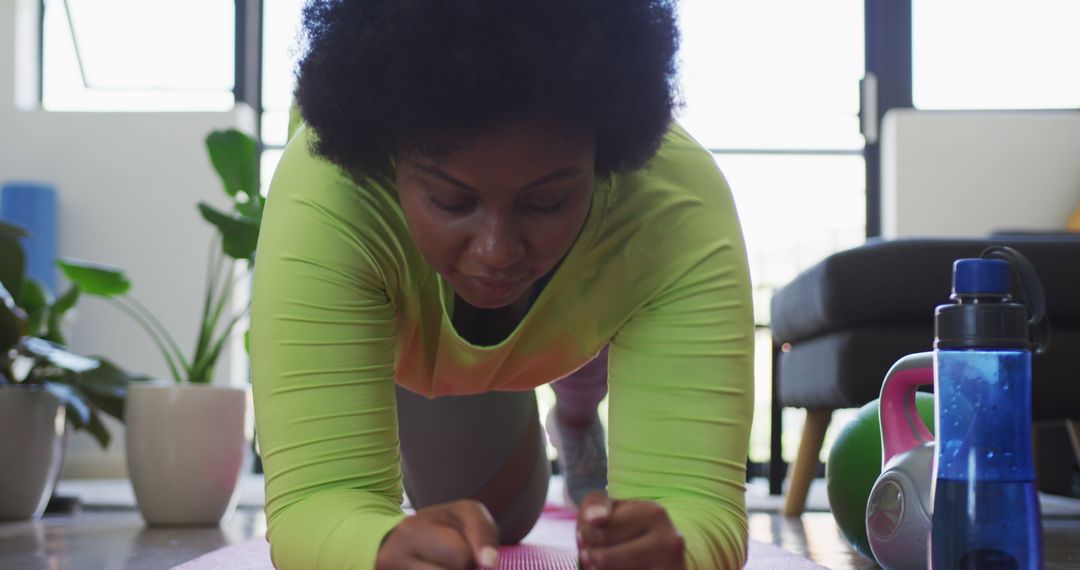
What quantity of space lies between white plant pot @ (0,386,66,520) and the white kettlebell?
1.68 meters

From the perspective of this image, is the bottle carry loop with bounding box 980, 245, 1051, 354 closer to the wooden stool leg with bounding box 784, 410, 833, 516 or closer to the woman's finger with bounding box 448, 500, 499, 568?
the woman's finger with bounding box 448, 500, 499, 568

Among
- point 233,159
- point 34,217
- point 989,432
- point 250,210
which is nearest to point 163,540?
point 250,210

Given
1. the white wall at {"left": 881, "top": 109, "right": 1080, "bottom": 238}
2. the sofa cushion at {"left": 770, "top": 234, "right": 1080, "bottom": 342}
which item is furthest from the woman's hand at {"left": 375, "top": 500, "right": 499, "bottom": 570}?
the white wall at {"left": 881, "top": 109, "right": 1080, "bottom": 238}

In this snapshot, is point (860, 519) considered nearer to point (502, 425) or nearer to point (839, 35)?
point (502, 425)

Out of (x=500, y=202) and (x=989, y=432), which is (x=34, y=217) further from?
(x=989, y=432)

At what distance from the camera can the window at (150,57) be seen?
14.0ft

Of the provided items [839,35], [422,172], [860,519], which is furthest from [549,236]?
[839,35]

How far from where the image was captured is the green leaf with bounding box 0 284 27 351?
218cm

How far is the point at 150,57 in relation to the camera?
425cm

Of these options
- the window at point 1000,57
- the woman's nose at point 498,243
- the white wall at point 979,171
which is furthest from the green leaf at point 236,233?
the window at point 1000,57

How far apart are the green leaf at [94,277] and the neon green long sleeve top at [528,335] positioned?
1605 mm

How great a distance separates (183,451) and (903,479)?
1.51 meters

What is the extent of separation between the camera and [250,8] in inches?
169

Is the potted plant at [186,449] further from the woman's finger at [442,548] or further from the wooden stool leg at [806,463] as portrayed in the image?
the woman's finger at [442,548]
